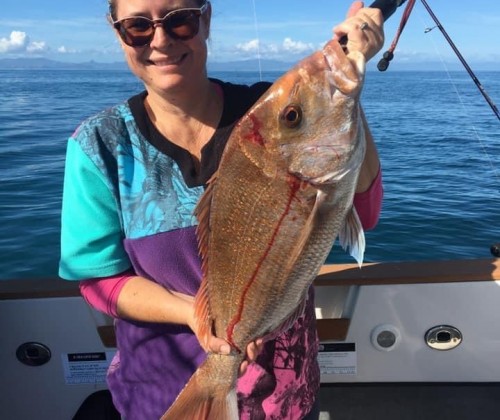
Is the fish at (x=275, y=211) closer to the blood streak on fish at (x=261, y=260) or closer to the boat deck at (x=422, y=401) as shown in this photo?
the blood streak on fish at (x=261, y=260)

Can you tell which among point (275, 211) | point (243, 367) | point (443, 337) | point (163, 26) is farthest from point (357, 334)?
point (163, 26)

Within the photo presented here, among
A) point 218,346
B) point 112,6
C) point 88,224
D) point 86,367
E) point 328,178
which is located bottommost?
point 86,367

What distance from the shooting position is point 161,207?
6.20ft

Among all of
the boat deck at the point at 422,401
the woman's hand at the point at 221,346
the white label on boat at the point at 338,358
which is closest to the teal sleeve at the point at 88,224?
the woman's hand at the point at 221,346

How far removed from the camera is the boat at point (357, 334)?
119 inches

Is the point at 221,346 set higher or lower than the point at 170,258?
lower

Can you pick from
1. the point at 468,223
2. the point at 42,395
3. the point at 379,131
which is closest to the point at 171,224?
the point at 42,395

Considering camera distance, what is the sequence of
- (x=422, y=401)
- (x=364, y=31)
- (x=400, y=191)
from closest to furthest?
(x=364, y=31) → (x=422, y=401) → (x=400, y=191)

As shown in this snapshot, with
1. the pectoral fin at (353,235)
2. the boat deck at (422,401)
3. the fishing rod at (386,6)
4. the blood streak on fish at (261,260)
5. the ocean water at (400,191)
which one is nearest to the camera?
the blood streak on fish at (261,260)

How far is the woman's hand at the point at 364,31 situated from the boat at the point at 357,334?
166cm

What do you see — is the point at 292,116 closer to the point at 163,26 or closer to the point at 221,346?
the point at 163,26

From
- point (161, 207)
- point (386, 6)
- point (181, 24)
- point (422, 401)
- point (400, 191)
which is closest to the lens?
point (181, 24)

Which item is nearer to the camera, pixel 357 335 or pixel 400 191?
pixel 357 335

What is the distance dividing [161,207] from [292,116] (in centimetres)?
60
